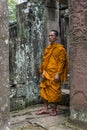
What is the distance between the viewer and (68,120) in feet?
17.7

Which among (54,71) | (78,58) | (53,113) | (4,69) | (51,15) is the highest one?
(51,15)

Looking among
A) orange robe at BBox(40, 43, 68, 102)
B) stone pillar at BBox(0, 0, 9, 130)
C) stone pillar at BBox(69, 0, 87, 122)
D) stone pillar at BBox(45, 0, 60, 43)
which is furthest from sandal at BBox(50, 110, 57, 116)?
stone pillar at BBox(0, 0, 9, 130)

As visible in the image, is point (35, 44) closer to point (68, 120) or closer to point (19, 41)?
point (19, 41)

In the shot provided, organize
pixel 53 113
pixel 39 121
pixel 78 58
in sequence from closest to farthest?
pixel 78 58 < pixel 39 121 < pixel 53 113

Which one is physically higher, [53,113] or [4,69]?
[4,69]

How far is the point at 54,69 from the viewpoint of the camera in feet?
19.7

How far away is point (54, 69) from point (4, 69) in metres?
3.37

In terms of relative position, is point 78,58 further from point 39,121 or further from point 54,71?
point 39,121

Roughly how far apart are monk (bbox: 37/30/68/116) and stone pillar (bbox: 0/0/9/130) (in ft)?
10.6

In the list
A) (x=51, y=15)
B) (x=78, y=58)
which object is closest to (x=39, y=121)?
(x=78, y=58)

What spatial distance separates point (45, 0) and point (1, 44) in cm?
442

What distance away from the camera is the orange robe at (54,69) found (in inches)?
233

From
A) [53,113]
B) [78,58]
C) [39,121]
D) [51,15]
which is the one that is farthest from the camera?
[51,15]

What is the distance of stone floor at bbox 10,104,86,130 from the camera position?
5110mm
